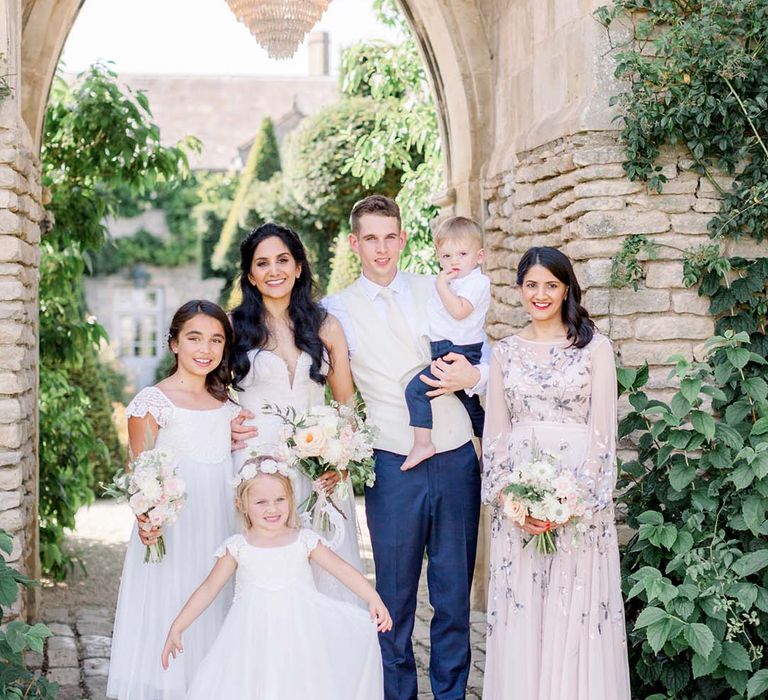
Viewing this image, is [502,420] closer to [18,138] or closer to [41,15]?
[18,138]

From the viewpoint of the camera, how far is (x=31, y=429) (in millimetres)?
5363

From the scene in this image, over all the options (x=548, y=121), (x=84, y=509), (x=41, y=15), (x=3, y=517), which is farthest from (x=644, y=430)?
(x=84, y=509)

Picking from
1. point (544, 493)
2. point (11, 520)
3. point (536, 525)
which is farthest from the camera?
point (11, 520)

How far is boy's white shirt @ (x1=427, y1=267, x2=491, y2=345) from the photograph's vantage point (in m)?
4.23

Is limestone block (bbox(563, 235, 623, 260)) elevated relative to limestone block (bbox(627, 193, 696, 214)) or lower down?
lower down

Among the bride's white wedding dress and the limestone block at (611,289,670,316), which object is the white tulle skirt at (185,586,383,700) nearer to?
the bride's white wedding dress

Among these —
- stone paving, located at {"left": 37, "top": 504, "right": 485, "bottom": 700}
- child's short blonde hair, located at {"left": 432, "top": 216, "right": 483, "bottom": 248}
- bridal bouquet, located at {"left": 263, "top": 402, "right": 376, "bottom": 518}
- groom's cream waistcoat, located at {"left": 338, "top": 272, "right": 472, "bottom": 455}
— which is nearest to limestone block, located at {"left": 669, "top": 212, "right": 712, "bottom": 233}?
child's short blonde hair, located at {"left": 432, "top": 216, "right": 483, "bottom": 248}

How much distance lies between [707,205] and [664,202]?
18cm

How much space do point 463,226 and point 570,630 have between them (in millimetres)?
1556

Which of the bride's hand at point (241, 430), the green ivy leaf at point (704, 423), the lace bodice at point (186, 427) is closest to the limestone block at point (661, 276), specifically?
the green ivy leaf at point (704, 423)

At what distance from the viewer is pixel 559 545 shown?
12.7ft

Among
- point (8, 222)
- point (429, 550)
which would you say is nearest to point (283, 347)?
point (429, 550)

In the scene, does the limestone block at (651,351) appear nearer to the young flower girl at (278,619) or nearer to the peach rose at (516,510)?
the peach rose at (516,510)

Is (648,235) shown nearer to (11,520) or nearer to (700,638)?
(700,638)
